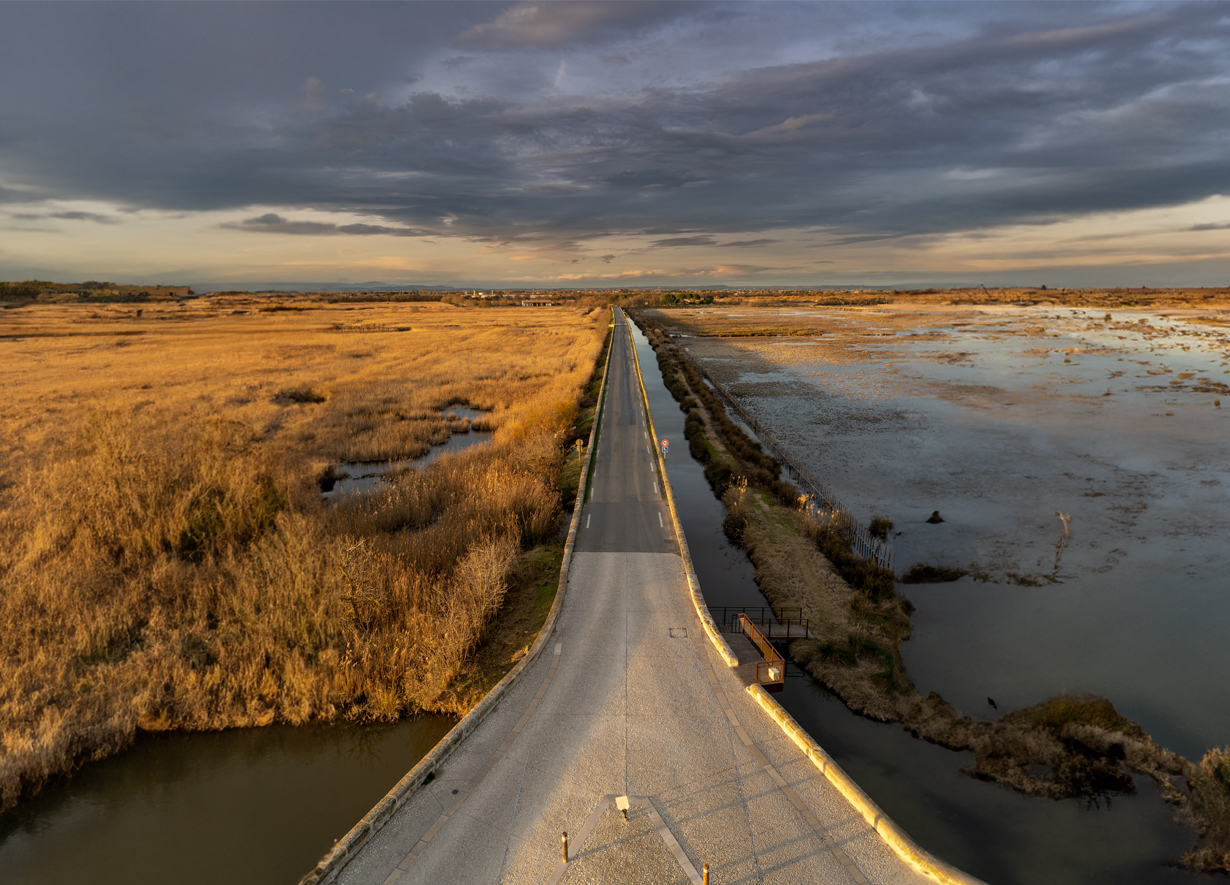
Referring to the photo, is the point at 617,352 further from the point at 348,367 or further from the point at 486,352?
the point at 348,367

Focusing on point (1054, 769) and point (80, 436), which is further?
point (80, 436)

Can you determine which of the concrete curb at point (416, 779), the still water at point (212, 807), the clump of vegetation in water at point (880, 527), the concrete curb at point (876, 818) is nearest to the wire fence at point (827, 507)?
the clump of vegetation in water at point (880, 527)

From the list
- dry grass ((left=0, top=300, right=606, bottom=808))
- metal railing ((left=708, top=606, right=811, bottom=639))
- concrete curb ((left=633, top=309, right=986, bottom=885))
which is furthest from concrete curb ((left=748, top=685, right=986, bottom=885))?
dry grass ((left=0, top=300, right=606, bottom=808))

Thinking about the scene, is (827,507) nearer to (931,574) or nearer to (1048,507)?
(931,574)

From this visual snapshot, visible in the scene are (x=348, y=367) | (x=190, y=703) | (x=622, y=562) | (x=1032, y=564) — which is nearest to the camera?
(x=190, y=703)

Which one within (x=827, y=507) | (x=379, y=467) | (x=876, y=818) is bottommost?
(x=827, y=507)

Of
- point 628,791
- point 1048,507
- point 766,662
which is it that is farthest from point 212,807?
point 1048,507

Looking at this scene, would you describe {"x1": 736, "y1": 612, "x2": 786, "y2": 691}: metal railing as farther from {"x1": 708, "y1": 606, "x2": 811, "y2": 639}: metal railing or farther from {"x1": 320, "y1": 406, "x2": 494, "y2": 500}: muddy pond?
{"x1": 320, "y1": 406, "x2": 494, "y2": 500}: muddy pond

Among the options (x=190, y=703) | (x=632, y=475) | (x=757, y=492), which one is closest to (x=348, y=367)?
(x=632, y=475)
